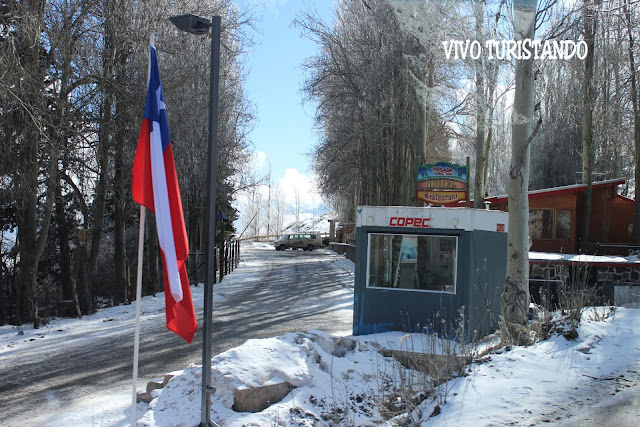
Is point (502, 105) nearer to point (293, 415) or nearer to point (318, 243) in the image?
point (318, 243)

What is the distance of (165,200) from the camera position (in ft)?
17.7

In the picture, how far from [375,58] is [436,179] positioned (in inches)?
311

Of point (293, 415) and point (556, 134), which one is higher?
point (556, 134)

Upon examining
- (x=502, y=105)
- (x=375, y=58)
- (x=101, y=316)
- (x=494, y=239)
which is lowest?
(x=101, y=316)

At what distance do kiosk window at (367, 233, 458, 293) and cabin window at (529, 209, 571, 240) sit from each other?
17.1 metres

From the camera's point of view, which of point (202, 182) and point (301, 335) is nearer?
point (301, 335)

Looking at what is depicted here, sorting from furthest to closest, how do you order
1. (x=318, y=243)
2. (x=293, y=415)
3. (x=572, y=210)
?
(x=318, y=243) < (x=572, y=210) < (x=293, y=415)

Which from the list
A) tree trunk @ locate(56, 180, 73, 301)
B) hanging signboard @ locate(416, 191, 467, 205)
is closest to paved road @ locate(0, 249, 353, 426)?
hanging signboard @ locate(416, 191, 467, 205)

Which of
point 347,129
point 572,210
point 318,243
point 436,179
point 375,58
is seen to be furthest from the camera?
point 318,243

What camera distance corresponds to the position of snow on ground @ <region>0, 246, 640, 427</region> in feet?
17.3

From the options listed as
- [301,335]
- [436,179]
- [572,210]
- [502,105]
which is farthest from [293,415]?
[502,105]

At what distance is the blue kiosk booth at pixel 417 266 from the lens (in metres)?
10.3

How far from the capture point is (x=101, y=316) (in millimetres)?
14719

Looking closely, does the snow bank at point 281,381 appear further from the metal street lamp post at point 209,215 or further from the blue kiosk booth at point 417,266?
the blue kiosk booth at point 417,266
